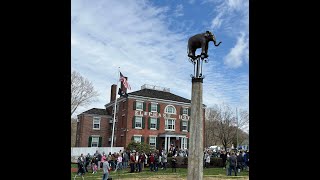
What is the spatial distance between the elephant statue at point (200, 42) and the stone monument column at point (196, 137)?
0.62m

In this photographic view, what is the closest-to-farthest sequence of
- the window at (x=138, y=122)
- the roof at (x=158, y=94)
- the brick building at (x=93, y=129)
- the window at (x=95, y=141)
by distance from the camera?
1. the window at (x=138, y=122)
2. the roof at (x=158, y=94)
3. the window at (x=95, y=141)
4. the brick building at (x=93, y=129)

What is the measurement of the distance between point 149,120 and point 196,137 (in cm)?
3153

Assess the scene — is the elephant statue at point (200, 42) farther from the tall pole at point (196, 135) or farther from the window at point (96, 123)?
the window at point (96, 123)

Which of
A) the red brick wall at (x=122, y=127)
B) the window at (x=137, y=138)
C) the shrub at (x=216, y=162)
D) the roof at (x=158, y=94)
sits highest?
the roof at (x=158, y=94)

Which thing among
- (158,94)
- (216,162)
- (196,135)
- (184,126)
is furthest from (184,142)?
(196,135)

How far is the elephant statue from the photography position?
6.98 meters

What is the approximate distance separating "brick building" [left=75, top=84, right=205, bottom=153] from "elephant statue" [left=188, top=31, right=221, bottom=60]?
30.0 m

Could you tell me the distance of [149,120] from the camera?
38250 millimetres

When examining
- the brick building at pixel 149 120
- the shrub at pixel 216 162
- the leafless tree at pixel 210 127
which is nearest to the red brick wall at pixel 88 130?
the brick building at pixel 149 120

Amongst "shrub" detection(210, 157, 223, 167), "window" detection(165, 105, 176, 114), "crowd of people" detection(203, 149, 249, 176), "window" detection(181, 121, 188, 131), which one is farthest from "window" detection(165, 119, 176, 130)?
"crowd of people" detection(203, 149, 249, 176)

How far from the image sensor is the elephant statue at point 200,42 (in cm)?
698

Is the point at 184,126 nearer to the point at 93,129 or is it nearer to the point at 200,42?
the point at 93,129

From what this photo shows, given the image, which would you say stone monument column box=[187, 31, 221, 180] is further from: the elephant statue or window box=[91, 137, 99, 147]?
window box=[91, 137, 99, 147]
